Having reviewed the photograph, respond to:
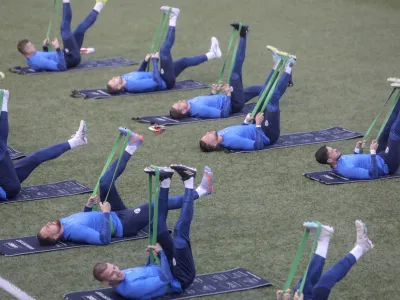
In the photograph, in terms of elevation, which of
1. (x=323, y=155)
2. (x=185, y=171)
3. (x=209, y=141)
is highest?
(x=185, y=171)

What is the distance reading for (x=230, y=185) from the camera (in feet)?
28.8

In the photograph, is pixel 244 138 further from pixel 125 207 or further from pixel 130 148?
pixel 125 207

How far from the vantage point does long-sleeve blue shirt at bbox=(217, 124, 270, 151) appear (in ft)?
31.4

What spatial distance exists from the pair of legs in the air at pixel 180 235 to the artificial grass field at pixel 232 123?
332 mm

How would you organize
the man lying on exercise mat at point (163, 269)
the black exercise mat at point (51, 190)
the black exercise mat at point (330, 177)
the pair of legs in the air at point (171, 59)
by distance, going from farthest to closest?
the pair of legs in the air at point (171, 59) < the black exercise mat at point (330, 177) < the black exercise mat at point (51, 190) < the man lying on exercise mat at point (163, 269)

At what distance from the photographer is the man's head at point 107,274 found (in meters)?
6.28

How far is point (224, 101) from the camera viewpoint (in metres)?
10.7

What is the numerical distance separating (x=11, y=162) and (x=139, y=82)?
3581 millimetres

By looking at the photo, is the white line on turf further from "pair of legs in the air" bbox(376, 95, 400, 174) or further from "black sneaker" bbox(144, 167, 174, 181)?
"pair of legs in the air" bbox(376, 95, 400, 174)

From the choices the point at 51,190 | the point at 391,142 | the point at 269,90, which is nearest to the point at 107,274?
the point at 51,190

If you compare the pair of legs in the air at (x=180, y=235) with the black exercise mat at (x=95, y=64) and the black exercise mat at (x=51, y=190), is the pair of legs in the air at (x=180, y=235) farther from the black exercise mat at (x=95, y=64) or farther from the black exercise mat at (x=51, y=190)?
the black exercise mat at (x=95, y=64)

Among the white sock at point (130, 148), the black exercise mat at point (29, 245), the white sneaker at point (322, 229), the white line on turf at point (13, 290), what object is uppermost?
the white sneaker at point (322, 229)

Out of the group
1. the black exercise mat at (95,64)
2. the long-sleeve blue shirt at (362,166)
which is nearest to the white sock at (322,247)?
the long-sleeve blue shirt at (362,166)

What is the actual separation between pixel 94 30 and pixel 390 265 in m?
8.90
